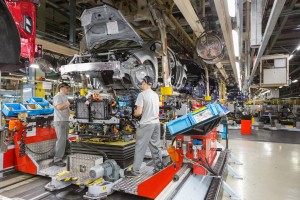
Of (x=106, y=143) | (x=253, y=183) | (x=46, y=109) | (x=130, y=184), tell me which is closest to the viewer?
(x=130, y=184)

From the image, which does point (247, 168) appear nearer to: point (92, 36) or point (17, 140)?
point (92, 36)

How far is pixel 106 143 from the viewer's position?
13.0ft

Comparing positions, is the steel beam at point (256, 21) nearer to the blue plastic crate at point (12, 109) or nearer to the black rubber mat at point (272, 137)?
the blue plastic crate at point (12, 109)

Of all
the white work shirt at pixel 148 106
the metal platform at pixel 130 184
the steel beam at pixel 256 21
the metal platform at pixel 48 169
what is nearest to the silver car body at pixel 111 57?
the white work shirt at pixel 148 106

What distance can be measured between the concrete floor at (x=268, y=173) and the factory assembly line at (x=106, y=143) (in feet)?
1.46

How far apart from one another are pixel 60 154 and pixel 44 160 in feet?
1.76

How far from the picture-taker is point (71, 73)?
4.09 m

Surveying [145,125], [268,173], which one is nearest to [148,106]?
[145,125]

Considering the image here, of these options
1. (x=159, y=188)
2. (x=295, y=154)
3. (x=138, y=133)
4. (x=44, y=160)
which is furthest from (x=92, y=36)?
(x=295, y=154)

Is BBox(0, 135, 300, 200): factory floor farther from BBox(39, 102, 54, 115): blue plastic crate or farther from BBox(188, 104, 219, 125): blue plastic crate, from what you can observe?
BBox(188, 104, 219, 125): blue plastic crate

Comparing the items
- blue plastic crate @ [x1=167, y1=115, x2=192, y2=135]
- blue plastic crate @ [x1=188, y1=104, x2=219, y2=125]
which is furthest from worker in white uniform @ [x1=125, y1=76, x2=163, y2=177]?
blue plastic crate @ [x1=188, y1=104, x2=219, y2=125]

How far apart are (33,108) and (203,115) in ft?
12.4

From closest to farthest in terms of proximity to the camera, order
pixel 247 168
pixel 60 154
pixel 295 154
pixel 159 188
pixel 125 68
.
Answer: pixel 159 188 → pixel 125 68 → pixel 60 154 → pixel 247 168 → pixel 295 154

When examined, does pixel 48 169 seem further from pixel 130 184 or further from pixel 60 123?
pixel 130 184
